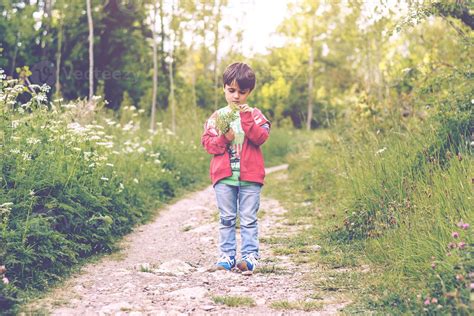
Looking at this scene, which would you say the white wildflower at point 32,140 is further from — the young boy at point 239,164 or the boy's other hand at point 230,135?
the boy's other hand at point 230,135

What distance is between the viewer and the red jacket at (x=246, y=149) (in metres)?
4.98

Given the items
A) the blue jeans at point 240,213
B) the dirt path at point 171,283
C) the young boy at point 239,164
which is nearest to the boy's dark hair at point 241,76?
the young boy at point 239,164

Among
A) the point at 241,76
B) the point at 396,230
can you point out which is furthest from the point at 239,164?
the point at 396,230

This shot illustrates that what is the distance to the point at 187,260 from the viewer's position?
5.57 meters

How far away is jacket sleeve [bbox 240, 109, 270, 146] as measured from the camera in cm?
496

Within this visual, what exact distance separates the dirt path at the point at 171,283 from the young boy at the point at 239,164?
23 cm

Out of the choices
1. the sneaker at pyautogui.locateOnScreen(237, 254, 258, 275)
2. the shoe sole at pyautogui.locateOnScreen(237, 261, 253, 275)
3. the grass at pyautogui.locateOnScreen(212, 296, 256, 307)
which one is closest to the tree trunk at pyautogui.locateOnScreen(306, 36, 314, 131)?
the sneaker at pyautogui.locateOnScreen(237, 254, 258, 275)

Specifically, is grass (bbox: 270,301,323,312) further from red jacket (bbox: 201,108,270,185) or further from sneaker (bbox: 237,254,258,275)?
red jacket (bbox: 201,108,270,185)

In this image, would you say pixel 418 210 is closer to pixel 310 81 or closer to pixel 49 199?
pixel 49 199

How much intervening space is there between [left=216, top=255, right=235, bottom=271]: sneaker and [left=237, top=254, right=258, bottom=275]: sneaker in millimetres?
111

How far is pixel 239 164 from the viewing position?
5.06 metres

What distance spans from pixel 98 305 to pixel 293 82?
24.2m

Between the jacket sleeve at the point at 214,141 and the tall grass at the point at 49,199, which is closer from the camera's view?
the tall grass at the point at 49,199

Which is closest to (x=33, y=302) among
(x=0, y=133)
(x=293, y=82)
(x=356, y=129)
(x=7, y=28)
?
(x=0, y=133)
